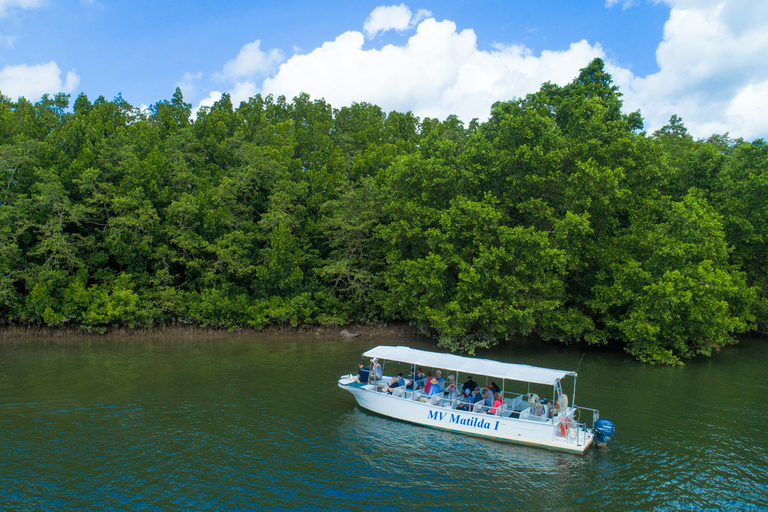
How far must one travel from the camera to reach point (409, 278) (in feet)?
102

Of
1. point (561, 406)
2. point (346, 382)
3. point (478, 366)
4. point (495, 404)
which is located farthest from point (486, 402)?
point (346, 382)

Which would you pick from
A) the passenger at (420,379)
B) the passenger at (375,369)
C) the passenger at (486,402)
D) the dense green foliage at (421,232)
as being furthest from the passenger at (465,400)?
the dense green foliage at (421,232)

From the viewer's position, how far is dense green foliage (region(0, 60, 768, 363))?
94.0ft

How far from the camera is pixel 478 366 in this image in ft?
59.6

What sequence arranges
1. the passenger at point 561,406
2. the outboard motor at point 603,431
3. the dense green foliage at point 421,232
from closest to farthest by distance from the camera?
the outboard motor at point 603,431
the passenger at point 561,406
the dense green foliage at point 421,232

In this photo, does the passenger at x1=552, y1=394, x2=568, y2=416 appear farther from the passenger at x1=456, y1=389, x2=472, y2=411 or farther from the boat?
the passenger at x1=456, y1=389, x2=472, y2=411

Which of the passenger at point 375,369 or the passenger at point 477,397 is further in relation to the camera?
the passenger at point 375,369

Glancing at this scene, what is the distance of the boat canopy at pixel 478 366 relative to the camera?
55.8 feet

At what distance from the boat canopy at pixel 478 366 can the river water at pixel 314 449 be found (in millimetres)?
2332

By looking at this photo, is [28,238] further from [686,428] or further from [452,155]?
[686,428]

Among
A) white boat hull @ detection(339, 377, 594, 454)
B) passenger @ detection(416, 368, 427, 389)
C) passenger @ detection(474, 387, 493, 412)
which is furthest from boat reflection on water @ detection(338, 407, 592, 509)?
passenger @ detection(416, 368, 427, 389)

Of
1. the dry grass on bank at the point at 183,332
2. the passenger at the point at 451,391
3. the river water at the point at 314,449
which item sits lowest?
the river water at the point at 314,449

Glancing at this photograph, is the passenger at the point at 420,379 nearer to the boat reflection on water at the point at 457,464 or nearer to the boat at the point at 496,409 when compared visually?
the boat at the point at 496,409

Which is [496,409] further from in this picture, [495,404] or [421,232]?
[421,232]
